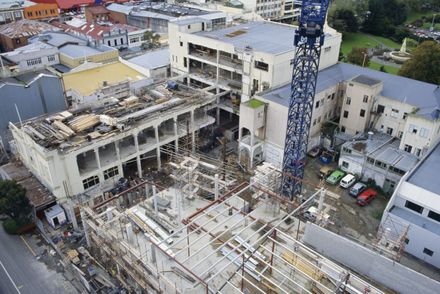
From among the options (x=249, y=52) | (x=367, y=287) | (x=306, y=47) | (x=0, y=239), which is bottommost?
(x=0, y=239)

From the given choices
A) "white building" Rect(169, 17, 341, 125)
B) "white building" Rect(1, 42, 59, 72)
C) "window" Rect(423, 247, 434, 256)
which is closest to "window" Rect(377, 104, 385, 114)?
"white building" Rect(169, 17, 341, 125)

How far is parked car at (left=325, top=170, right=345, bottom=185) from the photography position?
125ft

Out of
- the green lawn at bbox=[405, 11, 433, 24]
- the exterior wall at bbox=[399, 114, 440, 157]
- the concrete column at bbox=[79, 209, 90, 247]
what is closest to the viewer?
the concrete column at bbox=[79, 209, 90, 247]

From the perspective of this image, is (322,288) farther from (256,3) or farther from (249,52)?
Answer: (256,3)

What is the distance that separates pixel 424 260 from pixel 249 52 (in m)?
26.7

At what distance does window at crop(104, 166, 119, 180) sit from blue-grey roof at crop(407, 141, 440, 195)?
26380 millimetres

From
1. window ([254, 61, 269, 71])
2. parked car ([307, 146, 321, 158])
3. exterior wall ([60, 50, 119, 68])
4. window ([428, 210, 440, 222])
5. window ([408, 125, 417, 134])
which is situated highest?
window ([254, 61, 269, 71])

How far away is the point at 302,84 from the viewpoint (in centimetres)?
3247

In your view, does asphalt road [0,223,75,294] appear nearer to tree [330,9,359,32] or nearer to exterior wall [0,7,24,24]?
exterior wall [0,7,24,24]

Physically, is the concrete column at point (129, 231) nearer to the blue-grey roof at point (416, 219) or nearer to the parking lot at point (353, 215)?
the parking lot at point (353, 215)

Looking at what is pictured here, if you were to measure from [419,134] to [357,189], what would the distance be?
7.93 metres

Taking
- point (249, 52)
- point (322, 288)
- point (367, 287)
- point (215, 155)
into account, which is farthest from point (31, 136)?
point (367, 287)

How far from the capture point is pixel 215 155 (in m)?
43.2

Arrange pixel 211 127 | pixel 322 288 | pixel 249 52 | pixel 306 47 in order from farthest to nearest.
→ pixel 211 127, pixel 249 52, pixel 306 47, pixel 322 288
